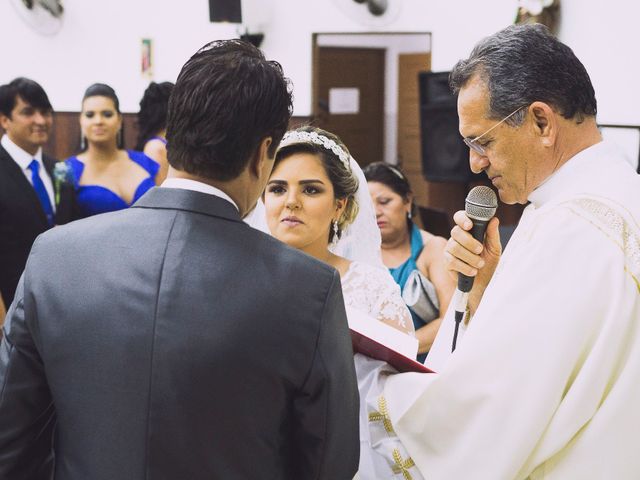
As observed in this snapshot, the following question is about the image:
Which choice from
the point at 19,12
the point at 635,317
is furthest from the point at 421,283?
the point at 19,12

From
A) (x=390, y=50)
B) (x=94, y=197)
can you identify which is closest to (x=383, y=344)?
(x=94, y=197)

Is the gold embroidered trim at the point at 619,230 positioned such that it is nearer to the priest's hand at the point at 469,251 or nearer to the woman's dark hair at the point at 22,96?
the priest's hand at the point at 469,251

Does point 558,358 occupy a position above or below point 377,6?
below

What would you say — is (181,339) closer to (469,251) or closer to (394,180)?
(469,251)

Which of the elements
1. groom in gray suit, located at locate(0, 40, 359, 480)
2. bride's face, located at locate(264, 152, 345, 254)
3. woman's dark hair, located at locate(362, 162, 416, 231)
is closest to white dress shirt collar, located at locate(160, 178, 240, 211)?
groom in gray suit, located at locate(0, 40, 359, 480)

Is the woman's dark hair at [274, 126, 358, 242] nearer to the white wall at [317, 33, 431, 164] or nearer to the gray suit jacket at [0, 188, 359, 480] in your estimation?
the gray suit jacket at [0, 188, 359, 480]

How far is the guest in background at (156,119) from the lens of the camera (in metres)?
4.75

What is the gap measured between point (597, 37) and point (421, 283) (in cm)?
301

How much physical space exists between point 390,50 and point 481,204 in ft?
26.1

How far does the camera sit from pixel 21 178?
3834 millimetres

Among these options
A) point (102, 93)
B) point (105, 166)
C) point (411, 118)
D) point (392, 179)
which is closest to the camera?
point (392, 179)

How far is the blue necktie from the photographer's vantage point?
13.1ft

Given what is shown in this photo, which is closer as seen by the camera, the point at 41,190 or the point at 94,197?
the point at 41,190

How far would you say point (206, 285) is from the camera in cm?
117
